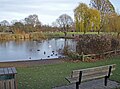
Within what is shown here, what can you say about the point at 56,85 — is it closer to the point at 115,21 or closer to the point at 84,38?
the point at 84,38

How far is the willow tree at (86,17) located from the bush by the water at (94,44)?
21.8 meters

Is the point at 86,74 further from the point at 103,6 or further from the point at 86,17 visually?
the point at 103,6

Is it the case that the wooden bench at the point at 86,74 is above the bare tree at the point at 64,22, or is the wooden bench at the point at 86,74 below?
below

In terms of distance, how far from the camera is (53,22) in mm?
75250

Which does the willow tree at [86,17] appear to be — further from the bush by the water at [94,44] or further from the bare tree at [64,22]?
the bare tree at [64,22]

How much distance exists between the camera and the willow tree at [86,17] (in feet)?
125

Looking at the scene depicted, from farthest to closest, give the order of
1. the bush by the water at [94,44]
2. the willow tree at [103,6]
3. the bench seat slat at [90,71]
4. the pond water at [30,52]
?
the willow tree at [103,6], the pond water at [30,52], the bush by the water at [94,44], the bench seat slat at [90,71]

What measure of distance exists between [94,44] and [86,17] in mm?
23504

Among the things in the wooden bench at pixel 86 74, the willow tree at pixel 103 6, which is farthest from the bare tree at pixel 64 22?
the wooden bench at pixel 86 74

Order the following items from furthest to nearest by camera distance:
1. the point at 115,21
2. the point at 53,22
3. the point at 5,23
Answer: the point at 53,22 < the point at 5,23 < the point at 115,21

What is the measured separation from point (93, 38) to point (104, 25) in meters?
21.4

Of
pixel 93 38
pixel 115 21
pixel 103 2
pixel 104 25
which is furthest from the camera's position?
pixel 103 2

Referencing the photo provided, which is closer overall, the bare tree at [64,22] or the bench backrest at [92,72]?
the bench backrest at [92,72]

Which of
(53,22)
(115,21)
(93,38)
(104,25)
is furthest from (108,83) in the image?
(53,22)
